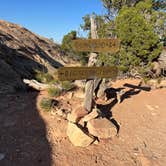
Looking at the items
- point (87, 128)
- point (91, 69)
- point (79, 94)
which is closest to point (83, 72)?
point (91, 69)

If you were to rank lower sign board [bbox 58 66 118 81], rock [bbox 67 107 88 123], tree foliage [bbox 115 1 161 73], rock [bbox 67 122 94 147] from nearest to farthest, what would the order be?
rock [bbox 67 122 94 147], lower sign board [bbox 58 66 118 81], rock [bbox 67 107 88 123], tree foliage [bbox 115 1 161 73]

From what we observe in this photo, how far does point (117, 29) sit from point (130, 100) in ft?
17.0

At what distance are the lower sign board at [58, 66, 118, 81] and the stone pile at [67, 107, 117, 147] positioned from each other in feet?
2.77

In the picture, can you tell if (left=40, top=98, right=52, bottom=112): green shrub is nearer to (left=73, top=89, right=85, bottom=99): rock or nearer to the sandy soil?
the sandy soil

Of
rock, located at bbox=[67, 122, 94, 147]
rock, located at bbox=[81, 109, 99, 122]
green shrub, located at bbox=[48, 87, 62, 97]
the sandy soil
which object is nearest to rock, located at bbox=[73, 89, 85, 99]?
the sandy soil

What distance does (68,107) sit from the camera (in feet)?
21.4

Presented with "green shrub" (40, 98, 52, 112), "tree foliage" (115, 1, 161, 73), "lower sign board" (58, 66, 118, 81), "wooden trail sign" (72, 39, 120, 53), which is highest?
"tree foliage" (115, 1, 161, 73)

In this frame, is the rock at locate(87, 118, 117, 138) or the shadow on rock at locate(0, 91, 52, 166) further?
the rock at locate(87, 118, 117, 138)

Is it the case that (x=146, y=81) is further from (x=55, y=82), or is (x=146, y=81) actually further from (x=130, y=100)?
(x=55, y=82)

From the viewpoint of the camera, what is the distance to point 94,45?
5559 mm

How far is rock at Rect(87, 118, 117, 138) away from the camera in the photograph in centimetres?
507

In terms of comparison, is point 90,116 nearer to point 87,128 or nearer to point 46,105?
point 87,128

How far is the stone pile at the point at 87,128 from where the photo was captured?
4816 mm

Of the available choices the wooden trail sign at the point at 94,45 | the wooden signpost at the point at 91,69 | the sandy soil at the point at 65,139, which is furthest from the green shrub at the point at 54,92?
the wooden trail sign at the point at 94,45
